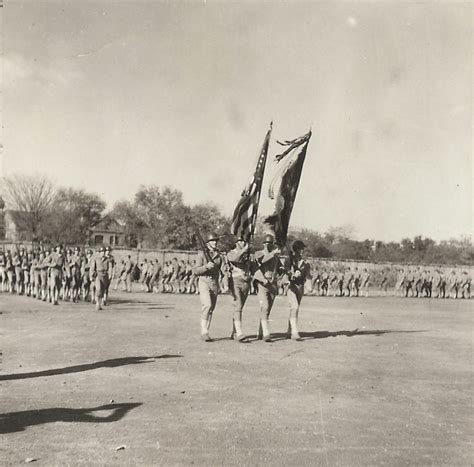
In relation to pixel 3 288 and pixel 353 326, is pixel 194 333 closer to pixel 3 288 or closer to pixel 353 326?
pixel 353 326

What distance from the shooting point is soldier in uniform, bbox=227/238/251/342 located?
36.5 ft

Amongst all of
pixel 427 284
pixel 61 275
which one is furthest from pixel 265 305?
pixel 427 284

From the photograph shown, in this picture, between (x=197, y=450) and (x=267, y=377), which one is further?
(x=267, y=377)

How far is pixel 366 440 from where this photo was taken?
5.39 meters

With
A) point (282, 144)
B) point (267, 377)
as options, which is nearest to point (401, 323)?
point (282, 144)

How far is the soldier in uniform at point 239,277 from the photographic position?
11.1 m

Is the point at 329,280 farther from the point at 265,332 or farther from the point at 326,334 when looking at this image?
the point at 265,332

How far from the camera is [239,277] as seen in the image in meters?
11.3

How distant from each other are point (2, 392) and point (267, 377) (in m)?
3.36

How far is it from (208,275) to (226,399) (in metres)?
4.40

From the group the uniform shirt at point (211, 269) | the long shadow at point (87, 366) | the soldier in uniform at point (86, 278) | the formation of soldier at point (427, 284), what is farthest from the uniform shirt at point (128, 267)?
the long shadow at point (87, 366)

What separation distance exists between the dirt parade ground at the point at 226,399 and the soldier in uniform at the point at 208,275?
1.71 ft

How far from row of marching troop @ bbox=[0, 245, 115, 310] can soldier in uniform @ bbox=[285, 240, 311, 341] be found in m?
6.90

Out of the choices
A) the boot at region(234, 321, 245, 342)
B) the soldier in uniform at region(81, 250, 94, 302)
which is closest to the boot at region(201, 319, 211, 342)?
the boot at region(234, 321, 245, 342)
